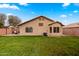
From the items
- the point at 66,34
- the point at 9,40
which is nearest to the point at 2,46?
the point at 9,40

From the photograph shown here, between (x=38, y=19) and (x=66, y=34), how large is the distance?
15.7 inches

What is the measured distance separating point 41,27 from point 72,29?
0.39 meters

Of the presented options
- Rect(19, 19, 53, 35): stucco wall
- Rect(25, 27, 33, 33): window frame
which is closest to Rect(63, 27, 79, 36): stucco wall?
Rect(19, 19, 53, 35): stucco wall

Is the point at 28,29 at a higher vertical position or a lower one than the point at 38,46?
higher

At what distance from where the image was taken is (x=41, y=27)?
4.00m

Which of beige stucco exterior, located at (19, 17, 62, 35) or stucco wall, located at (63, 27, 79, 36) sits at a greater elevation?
beige stucco exterior, located at (19, 17, 62, 35)

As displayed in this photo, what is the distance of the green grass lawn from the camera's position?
3.95 m

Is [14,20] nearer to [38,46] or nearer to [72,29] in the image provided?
[38,46]

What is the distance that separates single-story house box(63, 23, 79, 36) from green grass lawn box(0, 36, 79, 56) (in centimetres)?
5

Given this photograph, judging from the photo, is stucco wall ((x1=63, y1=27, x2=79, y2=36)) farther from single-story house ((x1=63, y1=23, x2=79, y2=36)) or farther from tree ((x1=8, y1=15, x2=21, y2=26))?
tree ((x1=8, y1=15, x2=21, y2=26))

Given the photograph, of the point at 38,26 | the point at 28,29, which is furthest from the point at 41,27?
the point at 28,29

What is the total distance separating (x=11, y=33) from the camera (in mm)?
4031

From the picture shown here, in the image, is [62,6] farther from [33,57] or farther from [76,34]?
[33,57]

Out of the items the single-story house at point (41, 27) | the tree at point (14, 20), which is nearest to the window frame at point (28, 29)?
the single-story house at point (41, 27)
